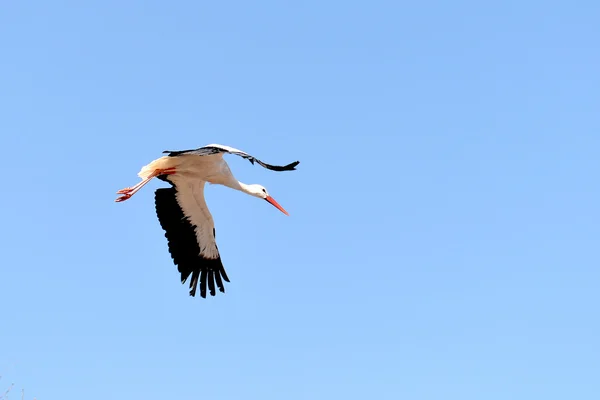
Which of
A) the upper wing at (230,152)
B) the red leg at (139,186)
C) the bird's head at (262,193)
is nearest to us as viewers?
the upper wing at (230,152)

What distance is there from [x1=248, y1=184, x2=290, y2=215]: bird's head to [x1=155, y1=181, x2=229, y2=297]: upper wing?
2.72 feet

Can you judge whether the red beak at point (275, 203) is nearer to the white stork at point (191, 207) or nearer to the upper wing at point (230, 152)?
the white stork at point (191, 207)

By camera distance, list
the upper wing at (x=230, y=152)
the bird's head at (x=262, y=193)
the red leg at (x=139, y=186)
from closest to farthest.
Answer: the upper wing at (x=230, y=152)
the red leg at (x=139, y=186)
the bird's head at (x=262, y=193)

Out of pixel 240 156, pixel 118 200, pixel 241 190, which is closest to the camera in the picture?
pixel 240 156

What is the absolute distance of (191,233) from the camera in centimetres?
1666

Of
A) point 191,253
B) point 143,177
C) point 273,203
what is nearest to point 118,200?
point 143,177

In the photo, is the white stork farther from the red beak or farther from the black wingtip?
the black wingtip

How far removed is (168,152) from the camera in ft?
45.0

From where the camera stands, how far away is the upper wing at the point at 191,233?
16.3 metres

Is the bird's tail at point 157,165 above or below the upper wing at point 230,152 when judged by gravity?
above

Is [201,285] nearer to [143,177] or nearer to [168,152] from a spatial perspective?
[143,177]

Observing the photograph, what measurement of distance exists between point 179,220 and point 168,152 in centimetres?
297

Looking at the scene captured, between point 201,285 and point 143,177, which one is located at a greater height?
point 143,177

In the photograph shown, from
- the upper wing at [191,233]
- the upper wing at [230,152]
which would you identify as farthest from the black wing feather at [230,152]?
the upper wing at [191,233]
